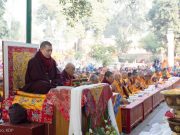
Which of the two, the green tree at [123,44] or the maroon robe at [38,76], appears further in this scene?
the green tree at [123,44]

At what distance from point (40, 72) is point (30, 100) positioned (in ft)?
1.36

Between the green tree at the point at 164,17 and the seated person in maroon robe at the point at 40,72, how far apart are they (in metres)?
25.2

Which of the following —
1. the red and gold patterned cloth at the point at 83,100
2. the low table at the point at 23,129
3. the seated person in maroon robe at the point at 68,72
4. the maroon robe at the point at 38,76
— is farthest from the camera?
the seated person in maroon robe at the point at 68,72

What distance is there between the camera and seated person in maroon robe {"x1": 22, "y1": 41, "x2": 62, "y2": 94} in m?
4.66

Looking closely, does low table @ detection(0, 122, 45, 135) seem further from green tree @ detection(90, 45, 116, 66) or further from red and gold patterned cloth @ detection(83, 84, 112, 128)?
green tree @ detection(90, 45, 116, 66)

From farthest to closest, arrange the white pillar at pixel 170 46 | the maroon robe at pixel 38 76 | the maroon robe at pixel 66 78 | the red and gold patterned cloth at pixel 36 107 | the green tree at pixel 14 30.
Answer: the white pillar at pixel 170 46, the green tree at pixel 14 30, the maroon robe at pixel 66 78, the maroon robe at pixel 38 76, the red and gold patterned cloth at pixel 36 107

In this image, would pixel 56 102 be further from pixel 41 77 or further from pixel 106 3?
pixel 106 3

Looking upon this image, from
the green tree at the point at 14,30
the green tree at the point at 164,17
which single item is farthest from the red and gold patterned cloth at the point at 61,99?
the green tree at the point at 164,17

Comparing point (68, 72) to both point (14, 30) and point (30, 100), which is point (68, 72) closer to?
point (30, 100)

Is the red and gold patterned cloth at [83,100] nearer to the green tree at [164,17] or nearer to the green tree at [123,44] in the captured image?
the green tree at [164,17]

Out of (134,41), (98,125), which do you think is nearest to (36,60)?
(98,125)

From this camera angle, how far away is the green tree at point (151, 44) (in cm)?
3518

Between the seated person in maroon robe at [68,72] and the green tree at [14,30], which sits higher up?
the green tree at [14,30]

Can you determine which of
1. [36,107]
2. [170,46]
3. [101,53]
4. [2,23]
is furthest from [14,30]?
[36,107]
